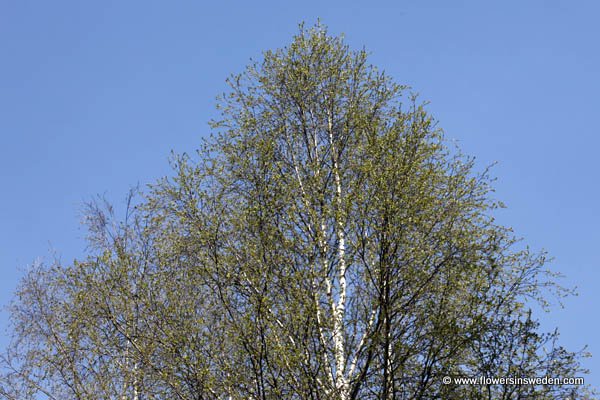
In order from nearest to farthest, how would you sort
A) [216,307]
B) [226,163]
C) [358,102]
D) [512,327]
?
[512,327]
[216,307]
[226,163]
[358,102]

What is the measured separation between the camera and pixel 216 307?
1359 centimetres

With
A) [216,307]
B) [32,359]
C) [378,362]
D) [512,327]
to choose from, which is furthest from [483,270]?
[32,359]

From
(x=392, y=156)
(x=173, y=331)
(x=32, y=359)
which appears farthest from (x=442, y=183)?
(x=32, y=359)

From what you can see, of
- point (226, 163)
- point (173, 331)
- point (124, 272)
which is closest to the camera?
point (173, 331)

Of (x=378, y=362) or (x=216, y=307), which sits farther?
(x=216, y=307)

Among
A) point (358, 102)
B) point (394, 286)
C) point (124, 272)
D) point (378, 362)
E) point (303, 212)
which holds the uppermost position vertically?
point (358, 102)

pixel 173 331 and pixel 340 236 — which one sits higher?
pixel 340 236

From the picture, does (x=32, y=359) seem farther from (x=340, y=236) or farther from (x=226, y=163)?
(x=340, y=236)

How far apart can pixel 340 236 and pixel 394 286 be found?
195cm

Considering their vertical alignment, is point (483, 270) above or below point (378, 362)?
above

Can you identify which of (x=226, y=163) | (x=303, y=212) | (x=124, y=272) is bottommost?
A: (x=124, y=272)

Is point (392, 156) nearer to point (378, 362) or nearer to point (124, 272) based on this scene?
point (378, 362)

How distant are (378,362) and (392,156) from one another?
3809 millimetres

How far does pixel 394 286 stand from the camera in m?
12.1
